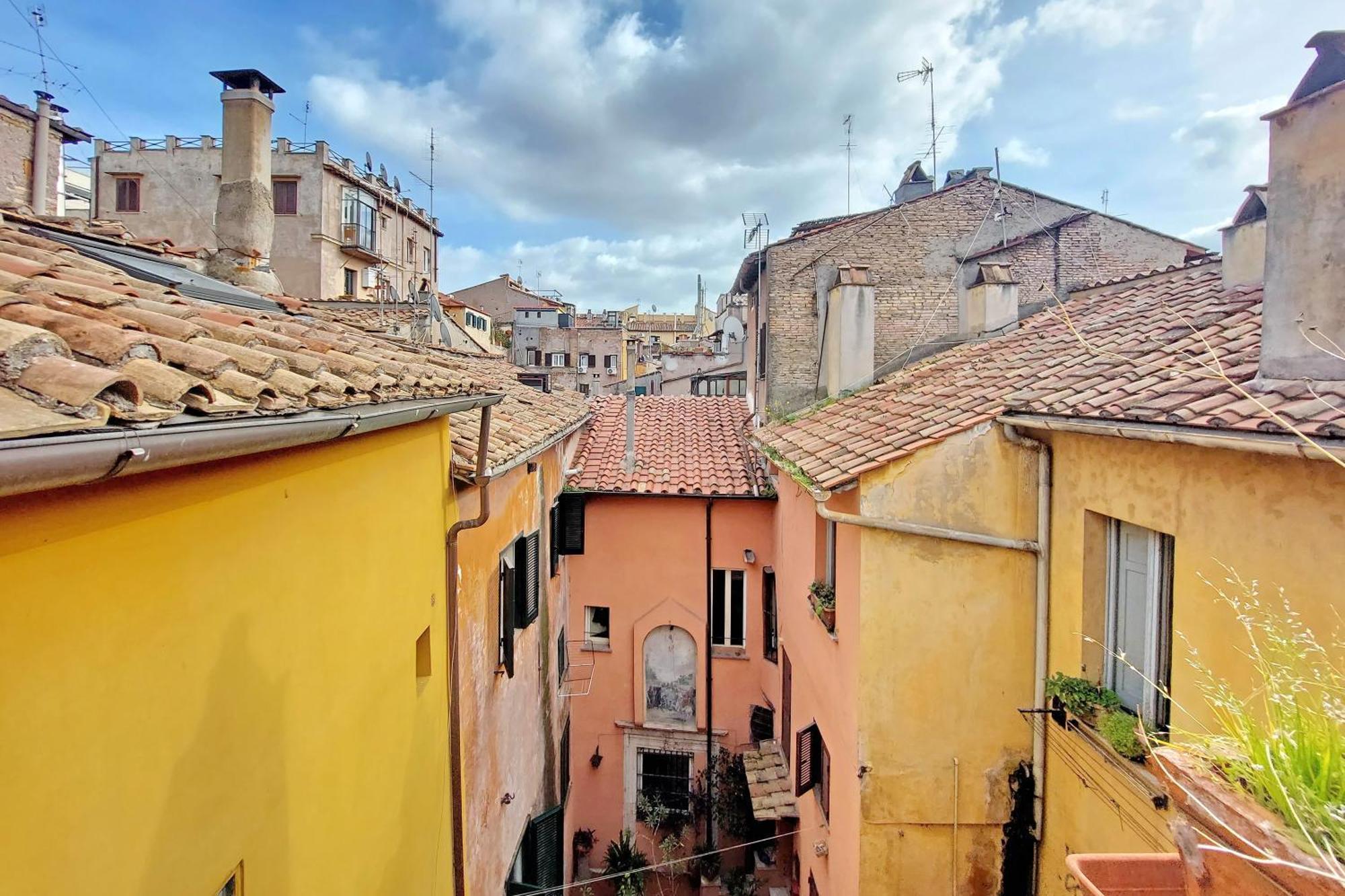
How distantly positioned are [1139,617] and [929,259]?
9.01 m

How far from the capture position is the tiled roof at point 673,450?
13578 mm

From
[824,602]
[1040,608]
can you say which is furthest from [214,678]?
[824,602]

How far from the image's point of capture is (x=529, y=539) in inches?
367

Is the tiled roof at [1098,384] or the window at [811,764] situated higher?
the tiled roof at [1098,384]

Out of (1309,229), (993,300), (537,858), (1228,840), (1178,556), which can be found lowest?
(537,858)

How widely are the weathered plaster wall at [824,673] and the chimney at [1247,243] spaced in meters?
4.49

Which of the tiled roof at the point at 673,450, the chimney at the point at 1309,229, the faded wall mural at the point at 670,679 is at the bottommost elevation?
the faded wall mural at the point at 670,679

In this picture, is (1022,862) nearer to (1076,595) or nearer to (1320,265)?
(1076,595)

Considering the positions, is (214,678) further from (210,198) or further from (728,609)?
(210,198)

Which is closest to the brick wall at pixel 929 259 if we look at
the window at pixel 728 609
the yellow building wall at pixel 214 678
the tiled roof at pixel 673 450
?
the tiled roof at pixel 673 450

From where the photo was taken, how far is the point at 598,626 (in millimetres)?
14125

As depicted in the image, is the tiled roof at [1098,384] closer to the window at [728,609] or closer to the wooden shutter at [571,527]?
the wooden shutter at [571,527]

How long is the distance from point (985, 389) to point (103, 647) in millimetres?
7330

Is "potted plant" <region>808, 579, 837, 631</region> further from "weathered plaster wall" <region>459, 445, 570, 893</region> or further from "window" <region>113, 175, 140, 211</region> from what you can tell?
"window" <region>113, 175, 140, 211</region>
